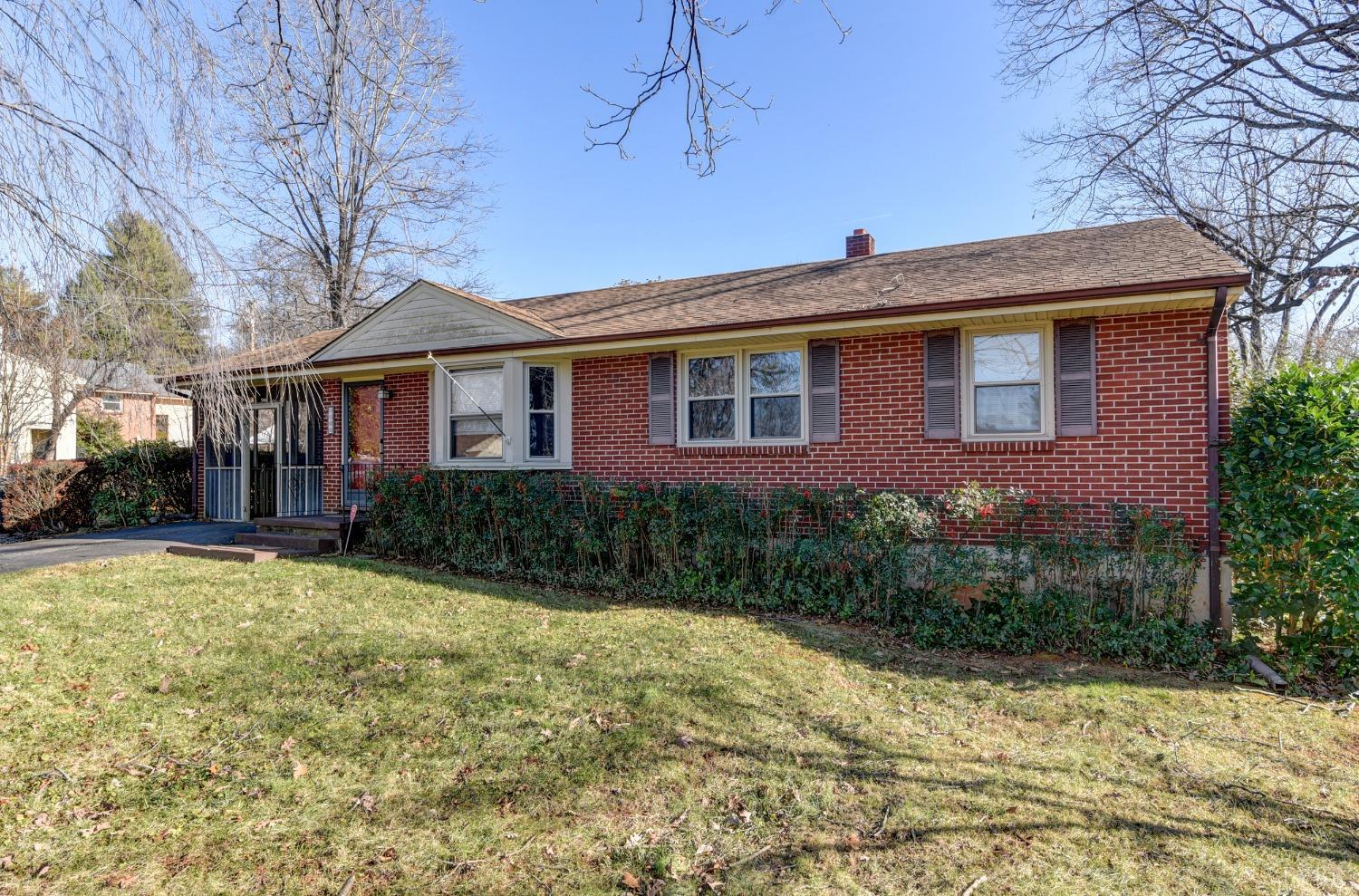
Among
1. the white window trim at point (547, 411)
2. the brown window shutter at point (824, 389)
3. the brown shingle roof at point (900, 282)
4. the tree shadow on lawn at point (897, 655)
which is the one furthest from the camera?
the white window trim at point (547, 411)

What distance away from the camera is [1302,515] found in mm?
5527

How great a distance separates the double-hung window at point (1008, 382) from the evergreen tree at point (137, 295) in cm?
724

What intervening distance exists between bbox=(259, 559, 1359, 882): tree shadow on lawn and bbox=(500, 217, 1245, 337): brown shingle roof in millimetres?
4808

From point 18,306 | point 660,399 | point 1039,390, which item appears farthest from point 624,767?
point 1039,390

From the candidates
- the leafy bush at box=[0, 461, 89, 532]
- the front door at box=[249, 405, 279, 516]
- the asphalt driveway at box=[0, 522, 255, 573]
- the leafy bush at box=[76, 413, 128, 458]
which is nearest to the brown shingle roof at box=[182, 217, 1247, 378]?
the front door at box=[249, 405, 279, 516]

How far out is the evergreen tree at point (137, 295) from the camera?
12.7 ft

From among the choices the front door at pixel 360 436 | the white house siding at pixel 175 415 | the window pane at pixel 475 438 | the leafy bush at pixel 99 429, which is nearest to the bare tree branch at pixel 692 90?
→ the window pane at pixel 475 438

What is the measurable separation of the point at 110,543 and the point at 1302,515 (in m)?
14.6

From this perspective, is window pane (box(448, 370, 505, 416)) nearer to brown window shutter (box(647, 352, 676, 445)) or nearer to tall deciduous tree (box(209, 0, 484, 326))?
brown window shutter (box(647, 352, 676, 445))

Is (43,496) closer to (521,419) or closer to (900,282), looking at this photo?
(521,419)

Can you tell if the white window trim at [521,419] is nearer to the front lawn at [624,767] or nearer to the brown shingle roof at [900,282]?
the brown shingle roof at [900,282]

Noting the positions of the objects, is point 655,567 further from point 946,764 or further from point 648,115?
point 648,115

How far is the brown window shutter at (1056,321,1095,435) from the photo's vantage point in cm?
705

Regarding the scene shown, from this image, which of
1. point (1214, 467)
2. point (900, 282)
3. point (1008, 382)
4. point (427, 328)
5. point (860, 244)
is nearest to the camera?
point (1214, 467)
